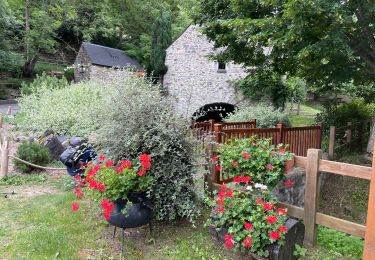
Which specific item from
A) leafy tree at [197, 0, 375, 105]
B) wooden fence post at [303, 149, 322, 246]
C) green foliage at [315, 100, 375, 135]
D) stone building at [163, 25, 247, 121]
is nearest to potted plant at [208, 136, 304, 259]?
wooden fence post at [303, 149, 322, 246]

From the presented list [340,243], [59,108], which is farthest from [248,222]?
[59,108]

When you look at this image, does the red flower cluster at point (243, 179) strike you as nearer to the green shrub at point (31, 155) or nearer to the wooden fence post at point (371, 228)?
the wooden fence post at point (371, 228)

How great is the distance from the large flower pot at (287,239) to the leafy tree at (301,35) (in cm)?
420

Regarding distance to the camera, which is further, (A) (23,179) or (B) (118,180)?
(A) (23,179)

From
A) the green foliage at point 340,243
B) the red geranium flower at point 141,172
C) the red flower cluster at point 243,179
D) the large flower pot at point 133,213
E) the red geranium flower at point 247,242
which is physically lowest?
the green foliage at point 340,243

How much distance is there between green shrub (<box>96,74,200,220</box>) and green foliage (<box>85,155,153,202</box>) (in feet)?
0.58

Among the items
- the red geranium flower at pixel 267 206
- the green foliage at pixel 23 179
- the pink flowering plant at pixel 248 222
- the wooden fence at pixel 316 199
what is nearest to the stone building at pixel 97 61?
the green foliage at pixel 23 179

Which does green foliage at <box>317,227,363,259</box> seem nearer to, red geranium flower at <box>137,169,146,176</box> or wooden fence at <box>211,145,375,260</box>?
wooden fence at <box>211,145,375,260</box>

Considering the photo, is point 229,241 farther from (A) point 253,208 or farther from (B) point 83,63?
(B) point 83,63

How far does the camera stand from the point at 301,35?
6727mm

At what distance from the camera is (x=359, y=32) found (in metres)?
8.02

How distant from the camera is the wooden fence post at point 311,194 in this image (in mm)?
3486

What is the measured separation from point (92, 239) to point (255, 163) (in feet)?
6.80

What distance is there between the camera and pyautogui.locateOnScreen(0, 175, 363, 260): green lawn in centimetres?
333
